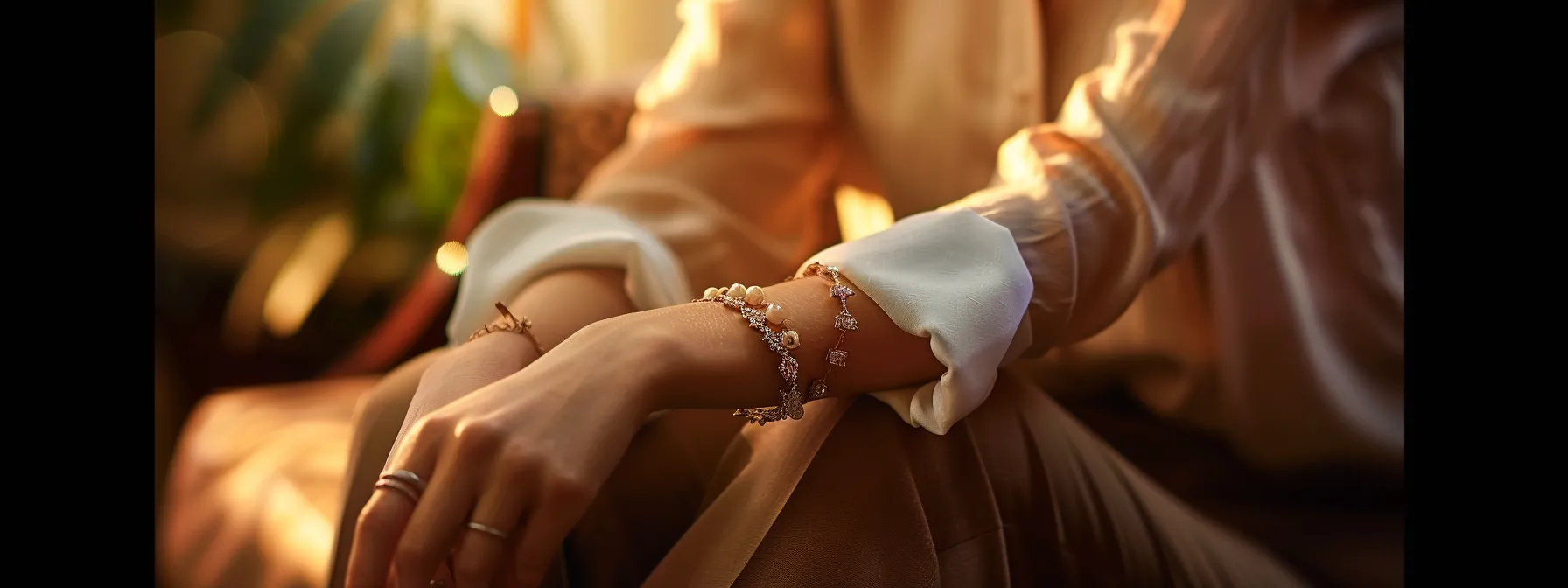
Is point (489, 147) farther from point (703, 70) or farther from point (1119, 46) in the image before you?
point (1119, 46)

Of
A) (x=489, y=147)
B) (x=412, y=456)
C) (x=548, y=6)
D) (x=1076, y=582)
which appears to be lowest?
(x=1076, y=582)

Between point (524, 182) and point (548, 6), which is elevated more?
point (548, 6)

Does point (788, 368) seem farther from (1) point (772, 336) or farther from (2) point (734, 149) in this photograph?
(2) point (734, 149)

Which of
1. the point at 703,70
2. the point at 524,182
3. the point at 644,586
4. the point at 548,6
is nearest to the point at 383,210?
the point at 548,6

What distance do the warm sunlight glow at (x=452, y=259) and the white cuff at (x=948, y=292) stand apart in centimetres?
58

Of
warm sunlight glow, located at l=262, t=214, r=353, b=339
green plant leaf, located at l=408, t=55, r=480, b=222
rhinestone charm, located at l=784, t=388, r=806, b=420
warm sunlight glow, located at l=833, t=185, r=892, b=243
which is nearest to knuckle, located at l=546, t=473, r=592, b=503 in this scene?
rhinestone charm, located at l=784, t=388, r=806, b=420

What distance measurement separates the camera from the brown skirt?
1.36 ft

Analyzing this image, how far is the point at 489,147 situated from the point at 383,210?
22.2 inches

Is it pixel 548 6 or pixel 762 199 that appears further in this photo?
pixel 548 6

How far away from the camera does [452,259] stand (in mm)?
929

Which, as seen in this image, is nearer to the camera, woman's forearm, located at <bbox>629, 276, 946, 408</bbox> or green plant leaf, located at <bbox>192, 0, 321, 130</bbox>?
woman's forearm, located at <bbox>629, 276, 946, 408</bbox>

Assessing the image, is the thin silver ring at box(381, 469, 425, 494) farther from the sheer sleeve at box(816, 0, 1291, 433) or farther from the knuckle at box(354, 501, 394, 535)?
the sheer sleeve at box(816, 0, 1291, 433)

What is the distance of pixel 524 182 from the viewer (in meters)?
1.07

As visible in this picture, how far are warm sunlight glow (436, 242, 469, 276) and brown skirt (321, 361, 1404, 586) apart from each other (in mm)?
401
